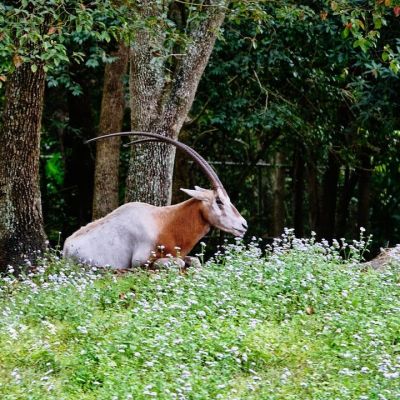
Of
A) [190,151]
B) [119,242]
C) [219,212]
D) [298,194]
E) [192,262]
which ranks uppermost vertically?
[190,151]

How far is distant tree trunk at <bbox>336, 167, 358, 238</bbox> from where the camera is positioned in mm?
18000

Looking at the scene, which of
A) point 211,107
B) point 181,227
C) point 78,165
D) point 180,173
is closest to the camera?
point 181,227

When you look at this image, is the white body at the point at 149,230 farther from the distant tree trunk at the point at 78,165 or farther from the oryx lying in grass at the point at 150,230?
the distant tree trunk at the point at 78,165

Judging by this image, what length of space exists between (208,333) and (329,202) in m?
10.9

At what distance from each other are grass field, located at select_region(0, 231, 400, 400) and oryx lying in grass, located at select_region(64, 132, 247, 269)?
26.1 inches

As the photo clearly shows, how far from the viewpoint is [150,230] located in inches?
384

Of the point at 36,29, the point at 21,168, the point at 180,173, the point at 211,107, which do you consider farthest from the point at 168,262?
the point at 180,173

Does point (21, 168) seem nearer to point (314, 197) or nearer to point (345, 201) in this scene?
point (314, 197)

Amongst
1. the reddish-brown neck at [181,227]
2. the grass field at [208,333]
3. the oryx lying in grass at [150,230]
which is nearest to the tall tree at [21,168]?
the oryx lying in grass at [150,230]

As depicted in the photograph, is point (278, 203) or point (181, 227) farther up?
point (181, 227)

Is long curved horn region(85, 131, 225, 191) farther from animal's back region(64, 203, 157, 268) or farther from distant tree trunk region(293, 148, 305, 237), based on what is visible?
distant tree trunk region(293, 148, 305, 237)

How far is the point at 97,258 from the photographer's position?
32.0 feet

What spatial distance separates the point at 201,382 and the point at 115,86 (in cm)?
819

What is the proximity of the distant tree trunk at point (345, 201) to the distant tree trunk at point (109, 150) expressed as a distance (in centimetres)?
539
